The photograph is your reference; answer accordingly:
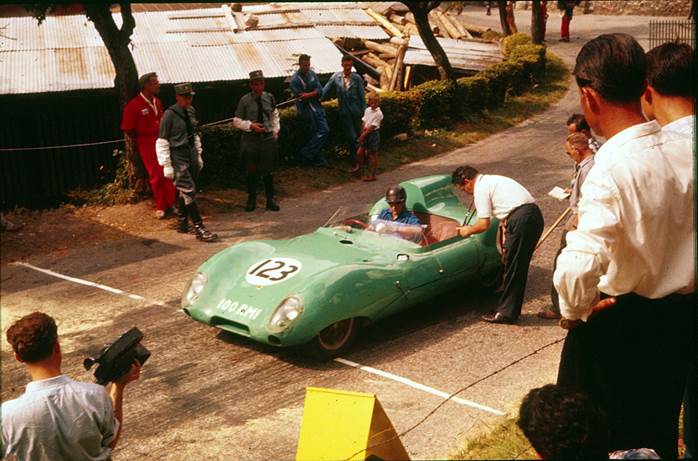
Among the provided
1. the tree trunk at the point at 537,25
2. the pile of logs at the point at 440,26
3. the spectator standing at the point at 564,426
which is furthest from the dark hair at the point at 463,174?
the tree trunk at the point at 537,25

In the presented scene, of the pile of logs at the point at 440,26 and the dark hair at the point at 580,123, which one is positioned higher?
the dark hair at the point at 580,123

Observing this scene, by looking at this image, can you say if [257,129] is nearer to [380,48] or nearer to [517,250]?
[517,250]

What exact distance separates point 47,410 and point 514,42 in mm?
22786

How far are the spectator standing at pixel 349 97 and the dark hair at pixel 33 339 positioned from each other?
1198 centimetres

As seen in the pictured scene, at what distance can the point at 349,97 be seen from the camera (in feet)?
51.8

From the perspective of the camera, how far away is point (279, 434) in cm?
647

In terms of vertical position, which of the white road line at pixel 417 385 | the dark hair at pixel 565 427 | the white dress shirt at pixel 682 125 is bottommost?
the white road line at pixel 417 385

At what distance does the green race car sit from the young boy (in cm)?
562

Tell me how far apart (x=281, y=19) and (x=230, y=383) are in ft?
48.1

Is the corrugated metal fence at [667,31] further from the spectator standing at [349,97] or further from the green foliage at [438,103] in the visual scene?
the spectator standing at [349,97]

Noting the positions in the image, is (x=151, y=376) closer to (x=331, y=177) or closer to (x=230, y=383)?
(x=230, y=383)

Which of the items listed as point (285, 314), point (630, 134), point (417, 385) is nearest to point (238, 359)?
point (285, 314)

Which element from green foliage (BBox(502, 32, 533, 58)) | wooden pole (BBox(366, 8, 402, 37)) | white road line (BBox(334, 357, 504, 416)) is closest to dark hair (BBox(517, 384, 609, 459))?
white road line (BBox(334, 357, 504, 416))

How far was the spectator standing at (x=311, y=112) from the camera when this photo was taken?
15484 millimetres
